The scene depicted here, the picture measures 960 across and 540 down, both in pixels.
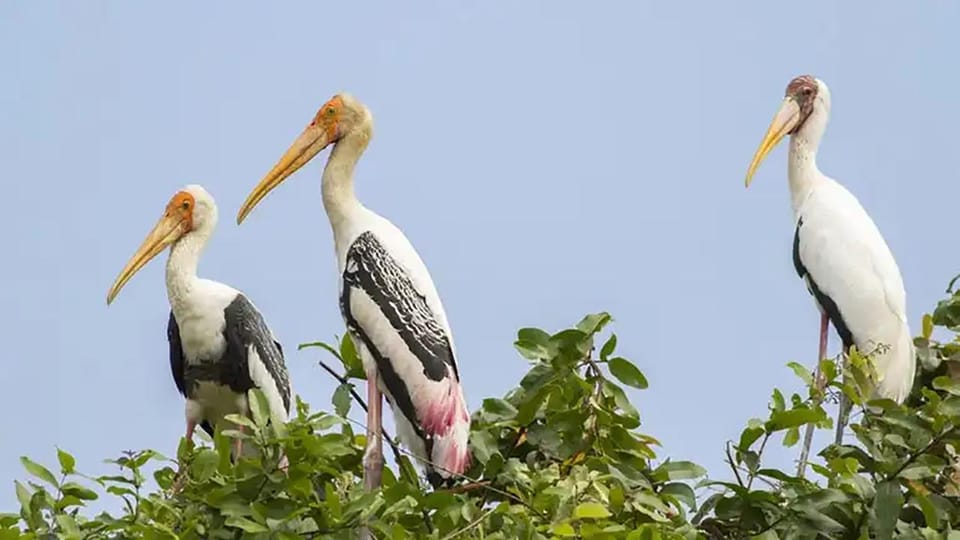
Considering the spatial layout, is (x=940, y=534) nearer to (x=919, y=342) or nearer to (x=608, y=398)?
(x=608, y=398)

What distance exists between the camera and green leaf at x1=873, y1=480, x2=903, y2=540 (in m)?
4.84

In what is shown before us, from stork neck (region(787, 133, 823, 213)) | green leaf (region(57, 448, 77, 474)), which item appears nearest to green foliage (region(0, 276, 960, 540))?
green leaf (region(57, 448, 77, 474))

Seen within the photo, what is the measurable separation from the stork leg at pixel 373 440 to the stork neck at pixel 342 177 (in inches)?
26.6

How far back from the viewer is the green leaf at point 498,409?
5.33 m

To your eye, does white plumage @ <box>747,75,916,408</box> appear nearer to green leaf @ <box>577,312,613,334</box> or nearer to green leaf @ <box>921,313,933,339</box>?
green leaf @ <box>921,313,933,339</box>

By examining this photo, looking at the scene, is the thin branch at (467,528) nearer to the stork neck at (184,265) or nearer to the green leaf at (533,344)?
the green leaf at (533,344)

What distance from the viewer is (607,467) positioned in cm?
504

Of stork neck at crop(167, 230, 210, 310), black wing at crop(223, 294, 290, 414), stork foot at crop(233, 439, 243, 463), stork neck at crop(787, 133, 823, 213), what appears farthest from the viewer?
stork neck at crop(787, 133, 823, 213)

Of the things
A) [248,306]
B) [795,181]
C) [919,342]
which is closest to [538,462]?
[919,342]

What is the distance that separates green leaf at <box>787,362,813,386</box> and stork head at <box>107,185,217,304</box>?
3203 mm

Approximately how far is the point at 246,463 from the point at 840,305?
354 centimetres

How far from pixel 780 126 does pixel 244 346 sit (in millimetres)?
2585

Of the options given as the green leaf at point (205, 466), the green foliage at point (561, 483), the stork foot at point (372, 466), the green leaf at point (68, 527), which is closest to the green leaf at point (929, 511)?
the green foliage at point (561, 483)

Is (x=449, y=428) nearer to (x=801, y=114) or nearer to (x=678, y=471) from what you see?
(x=678, y=471)
